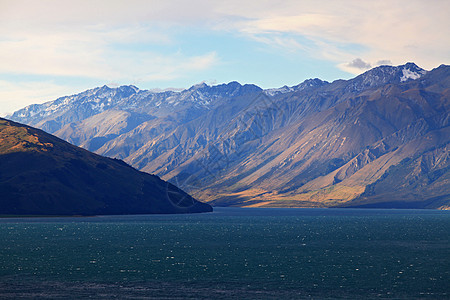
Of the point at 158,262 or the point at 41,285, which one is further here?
the point at 158,262

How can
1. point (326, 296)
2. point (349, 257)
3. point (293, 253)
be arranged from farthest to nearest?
point (293, 253) < point (349, 257) < point (326, 296)

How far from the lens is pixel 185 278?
356 feet

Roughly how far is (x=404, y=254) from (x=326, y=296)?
7018cm

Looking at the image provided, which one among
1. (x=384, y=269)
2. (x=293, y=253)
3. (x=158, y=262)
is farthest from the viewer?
(x=293, y=253)

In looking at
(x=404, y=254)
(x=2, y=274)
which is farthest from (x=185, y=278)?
(x=404, y=254)

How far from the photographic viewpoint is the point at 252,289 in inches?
3821

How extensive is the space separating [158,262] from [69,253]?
3146cm

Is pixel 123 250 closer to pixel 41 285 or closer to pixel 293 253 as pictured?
pixel 293 253

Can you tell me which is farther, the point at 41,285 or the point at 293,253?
the point at 293,253

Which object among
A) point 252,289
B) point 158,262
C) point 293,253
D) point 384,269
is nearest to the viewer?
point 252,289

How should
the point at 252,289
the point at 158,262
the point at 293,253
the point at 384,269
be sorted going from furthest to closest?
the point at 293,253
the point at 158,262
the point at 384,269
the point at 252,289

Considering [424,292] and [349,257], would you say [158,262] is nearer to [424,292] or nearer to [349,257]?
[349,257]

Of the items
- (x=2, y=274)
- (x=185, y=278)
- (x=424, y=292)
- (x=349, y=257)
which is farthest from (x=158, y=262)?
(x=424, y=292)

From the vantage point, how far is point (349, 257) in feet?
475
